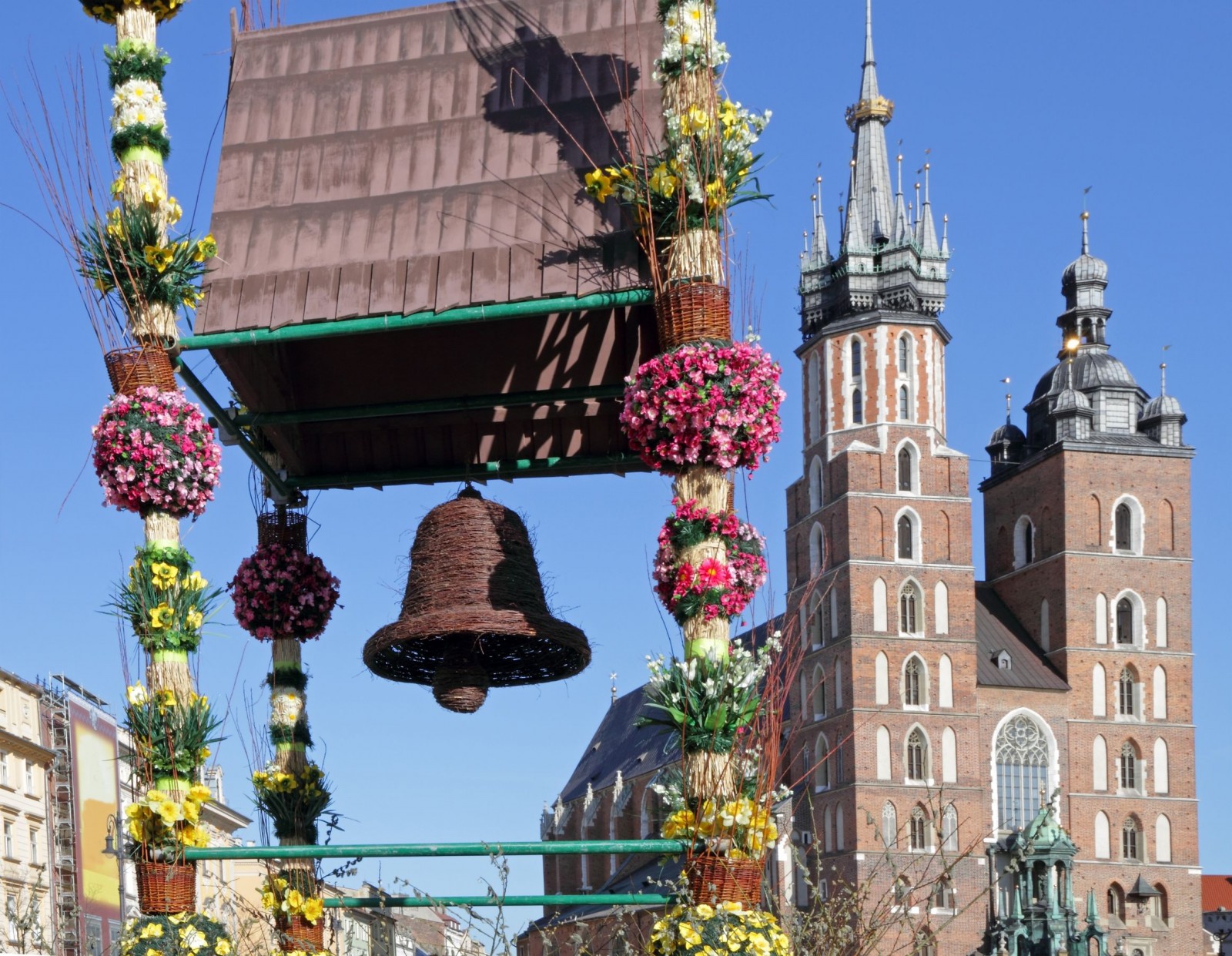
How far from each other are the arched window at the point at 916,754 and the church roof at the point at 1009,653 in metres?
3.46

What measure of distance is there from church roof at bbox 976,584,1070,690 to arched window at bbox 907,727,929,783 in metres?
3.46

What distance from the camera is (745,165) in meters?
7.20

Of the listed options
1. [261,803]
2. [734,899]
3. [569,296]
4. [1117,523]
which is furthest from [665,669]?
[1117,523]

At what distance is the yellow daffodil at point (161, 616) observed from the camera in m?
7.33

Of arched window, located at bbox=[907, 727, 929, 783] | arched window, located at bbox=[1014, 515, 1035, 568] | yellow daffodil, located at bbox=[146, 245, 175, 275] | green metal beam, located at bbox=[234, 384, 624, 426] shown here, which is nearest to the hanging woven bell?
green metal beam, located at bbox=[234, 384, 624, 426]

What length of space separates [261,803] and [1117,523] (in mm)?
62357

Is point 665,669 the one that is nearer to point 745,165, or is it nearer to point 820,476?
point 745,165

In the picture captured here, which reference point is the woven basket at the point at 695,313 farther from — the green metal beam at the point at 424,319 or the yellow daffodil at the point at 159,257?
the yellow daffodil at the point at 159,257

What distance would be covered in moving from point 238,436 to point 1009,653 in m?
61.4

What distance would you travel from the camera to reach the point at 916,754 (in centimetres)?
6381

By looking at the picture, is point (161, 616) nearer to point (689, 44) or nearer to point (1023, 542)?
point (689, 44)

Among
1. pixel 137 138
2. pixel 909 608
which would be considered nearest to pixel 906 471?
pixel 909 608

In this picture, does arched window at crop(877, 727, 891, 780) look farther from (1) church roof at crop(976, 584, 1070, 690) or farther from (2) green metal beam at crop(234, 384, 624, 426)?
(2) green metal beam at crop(234, 384, 624, 426)

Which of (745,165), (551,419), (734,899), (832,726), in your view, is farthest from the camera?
(832,726)
